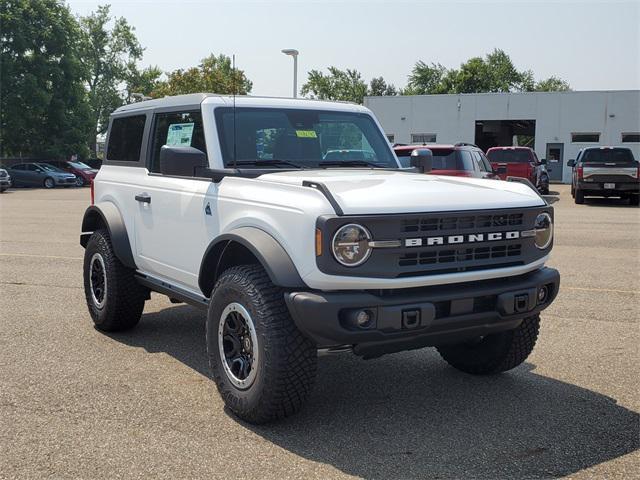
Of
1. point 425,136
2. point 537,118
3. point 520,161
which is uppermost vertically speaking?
point 537,118

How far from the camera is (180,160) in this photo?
4.59 metres

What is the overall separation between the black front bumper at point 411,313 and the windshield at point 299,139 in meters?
1.57

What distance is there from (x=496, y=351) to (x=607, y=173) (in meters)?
19.0

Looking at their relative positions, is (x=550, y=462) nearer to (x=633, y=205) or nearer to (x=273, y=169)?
(x=273, y=169)

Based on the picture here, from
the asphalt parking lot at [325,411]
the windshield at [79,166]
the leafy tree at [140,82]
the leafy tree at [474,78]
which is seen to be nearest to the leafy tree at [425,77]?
the leafy tree at [474,78]

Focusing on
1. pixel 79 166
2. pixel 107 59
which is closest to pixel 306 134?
pixel 79 166

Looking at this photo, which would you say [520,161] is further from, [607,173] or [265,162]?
[265,162]

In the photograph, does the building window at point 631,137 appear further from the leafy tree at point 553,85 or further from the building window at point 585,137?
the leafy tree at point 553,85

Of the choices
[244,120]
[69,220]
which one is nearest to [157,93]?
[69,220]

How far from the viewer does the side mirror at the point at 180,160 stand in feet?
15.0

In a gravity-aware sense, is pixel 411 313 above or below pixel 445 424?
above

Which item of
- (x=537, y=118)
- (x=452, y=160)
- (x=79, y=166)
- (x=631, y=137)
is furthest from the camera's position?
(x=537, y=118)

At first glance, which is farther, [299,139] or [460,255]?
[299,139]

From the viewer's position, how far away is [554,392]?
483 cm
